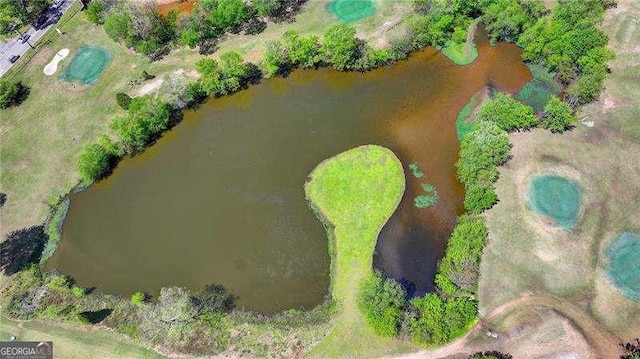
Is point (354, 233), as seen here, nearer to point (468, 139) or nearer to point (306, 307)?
point (306, 307)

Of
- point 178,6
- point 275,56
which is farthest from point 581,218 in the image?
point 178,6

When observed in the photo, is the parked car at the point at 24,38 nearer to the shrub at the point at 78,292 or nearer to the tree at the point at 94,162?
the tree at the point at 94,162

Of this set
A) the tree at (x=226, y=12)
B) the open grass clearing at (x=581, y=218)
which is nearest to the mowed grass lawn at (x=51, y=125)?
the tree at (x=226, y=12)

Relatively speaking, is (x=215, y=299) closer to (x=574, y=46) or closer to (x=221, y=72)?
(x=221, y=72)

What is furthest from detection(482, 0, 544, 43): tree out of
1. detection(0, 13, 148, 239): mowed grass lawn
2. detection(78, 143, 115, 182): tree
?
detection(78, 143, 115, 182): tree

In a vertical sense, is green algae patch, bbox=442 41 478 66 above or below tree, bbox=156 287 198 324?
below

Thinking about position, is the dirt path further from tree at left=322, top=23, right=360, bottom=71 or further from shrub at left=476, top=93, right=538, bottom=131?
tree at left=322, top=23, right=360, bottom=71
